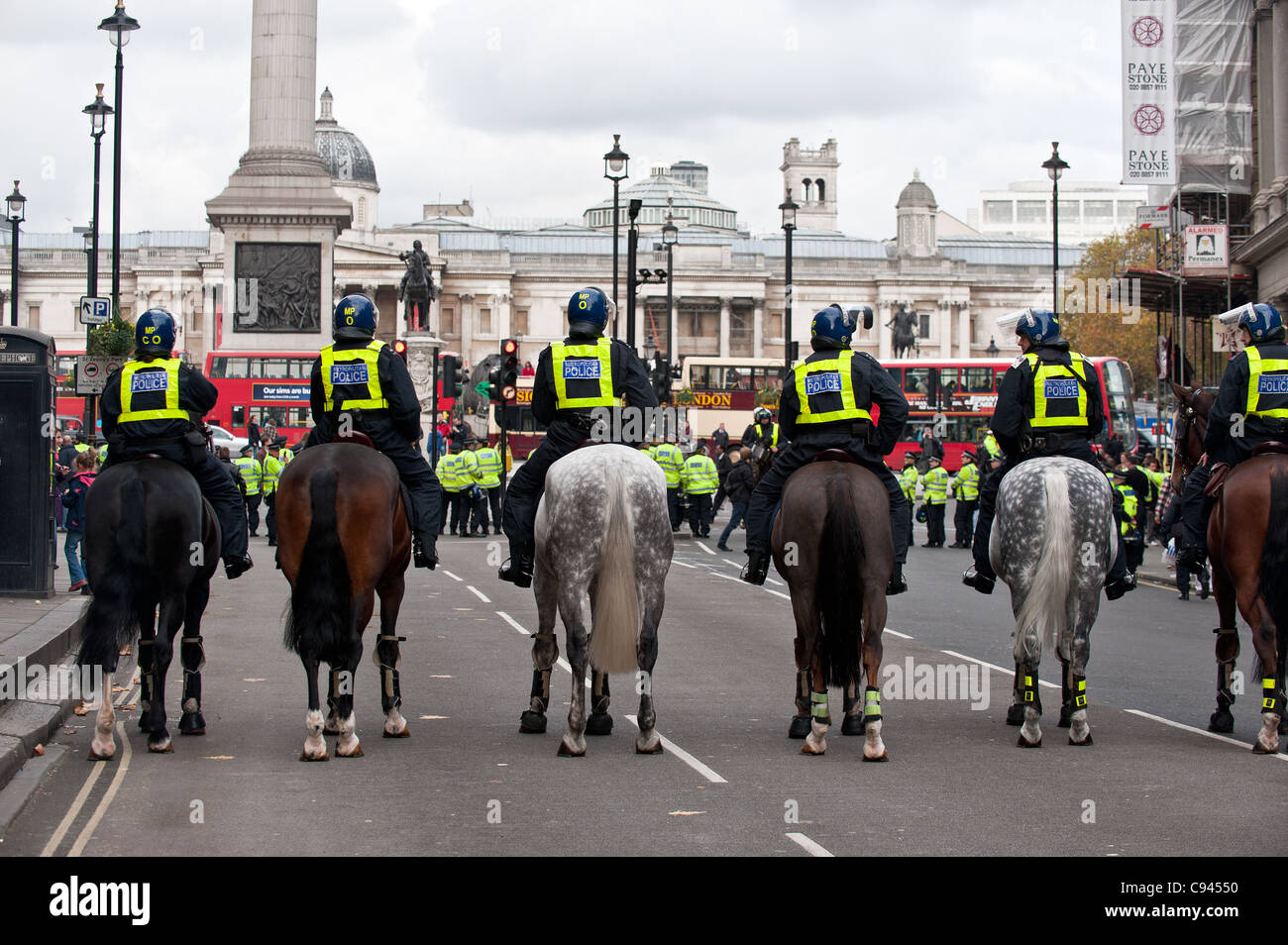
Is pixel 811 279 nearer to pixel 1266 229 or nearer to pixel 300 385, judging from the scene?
pixel 300 385

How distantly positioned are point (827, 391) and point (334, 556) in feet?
9.05

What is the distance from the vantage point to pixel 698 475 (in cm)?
3188

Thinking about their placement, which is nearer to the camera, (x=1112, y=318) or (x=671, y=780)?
(x=671, y=780)

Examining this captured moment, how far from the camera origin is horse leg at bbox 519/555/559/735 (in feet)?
31.8

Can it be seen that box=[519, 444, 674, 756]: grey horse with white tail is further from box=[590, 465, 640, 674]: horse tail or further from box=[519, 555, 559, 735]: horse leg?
box=[519, 555, 559, 735]: horse leg

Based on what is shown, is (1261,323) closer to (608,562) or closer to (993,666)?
(608,562)

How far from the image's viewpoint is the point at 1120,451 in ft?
79.8

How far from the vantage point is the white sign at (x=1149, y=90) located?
1619 inches

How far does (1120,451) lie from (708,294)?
Result: 107 meters

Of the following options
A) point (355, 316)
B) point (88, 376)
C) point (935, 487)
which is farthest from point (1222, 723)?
point (935, 487)

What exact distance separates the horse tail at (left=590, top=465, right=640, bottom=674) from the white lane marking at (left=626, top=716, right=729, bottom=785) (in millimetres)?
374

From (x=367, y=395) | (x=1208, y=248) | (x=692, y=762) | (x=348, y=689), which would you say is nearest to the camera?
(x=692, y=762)

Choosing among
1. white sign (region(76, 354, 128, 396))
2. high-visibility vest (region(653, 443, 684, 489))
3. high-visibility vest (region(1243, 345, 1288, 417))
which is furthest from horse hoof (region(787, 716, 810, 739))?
high-visibility vest (region(653, 443, 684, 489))

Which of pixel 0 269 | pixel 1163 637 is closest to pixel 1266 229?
pixel 1163 637
